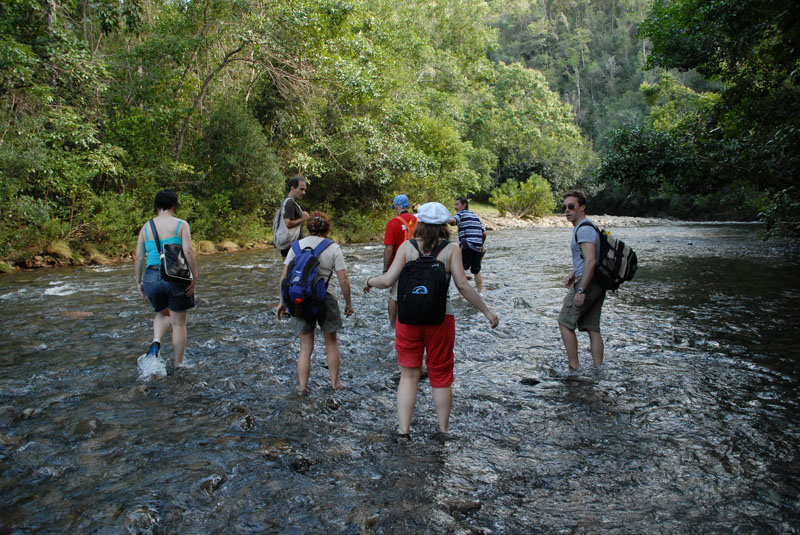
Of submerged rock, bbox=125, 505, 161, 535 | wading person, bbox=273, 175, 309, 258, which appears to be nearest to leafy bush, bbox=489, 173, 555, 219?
wading person, bbox=273, 175, 309, 258

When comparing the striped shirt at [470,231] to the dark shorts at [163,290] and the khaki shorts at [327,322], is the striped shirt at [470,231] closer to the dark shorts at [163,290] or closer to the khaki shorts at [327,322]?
the khaki shorts at [327,322]

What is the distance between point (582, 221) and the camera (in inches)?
231

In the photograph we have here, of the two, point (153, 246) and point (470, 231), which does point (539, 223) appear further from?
point (153, 246)

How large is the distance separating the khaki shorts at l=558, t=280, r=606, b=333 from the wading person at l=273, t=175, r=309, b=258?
3.29m

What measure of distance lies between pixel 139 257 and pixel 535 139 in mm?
50398

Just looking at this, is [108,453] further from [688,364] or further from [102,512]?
[688,364]

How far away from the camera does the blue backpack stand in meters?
5.09

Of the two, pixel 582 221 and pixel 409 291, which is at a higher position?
pixel 582 221

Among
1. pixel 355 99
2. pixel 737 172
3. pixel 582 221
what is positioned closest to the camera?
pixel 582 221

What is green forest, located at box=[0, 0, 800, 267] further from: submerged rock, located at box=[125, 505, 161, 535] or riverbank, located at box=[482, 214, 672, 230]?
submerged rock, located at box=[125, 505, 161, 535]

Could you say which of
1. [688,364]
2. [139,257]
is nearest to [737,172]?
[688,364]

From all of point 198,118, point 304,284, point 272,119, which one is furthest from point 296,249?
point 272,119

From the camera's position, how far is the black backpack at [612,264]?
19.0 feet

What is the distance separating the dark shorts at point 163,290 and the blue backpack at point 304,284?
1.41 metres
